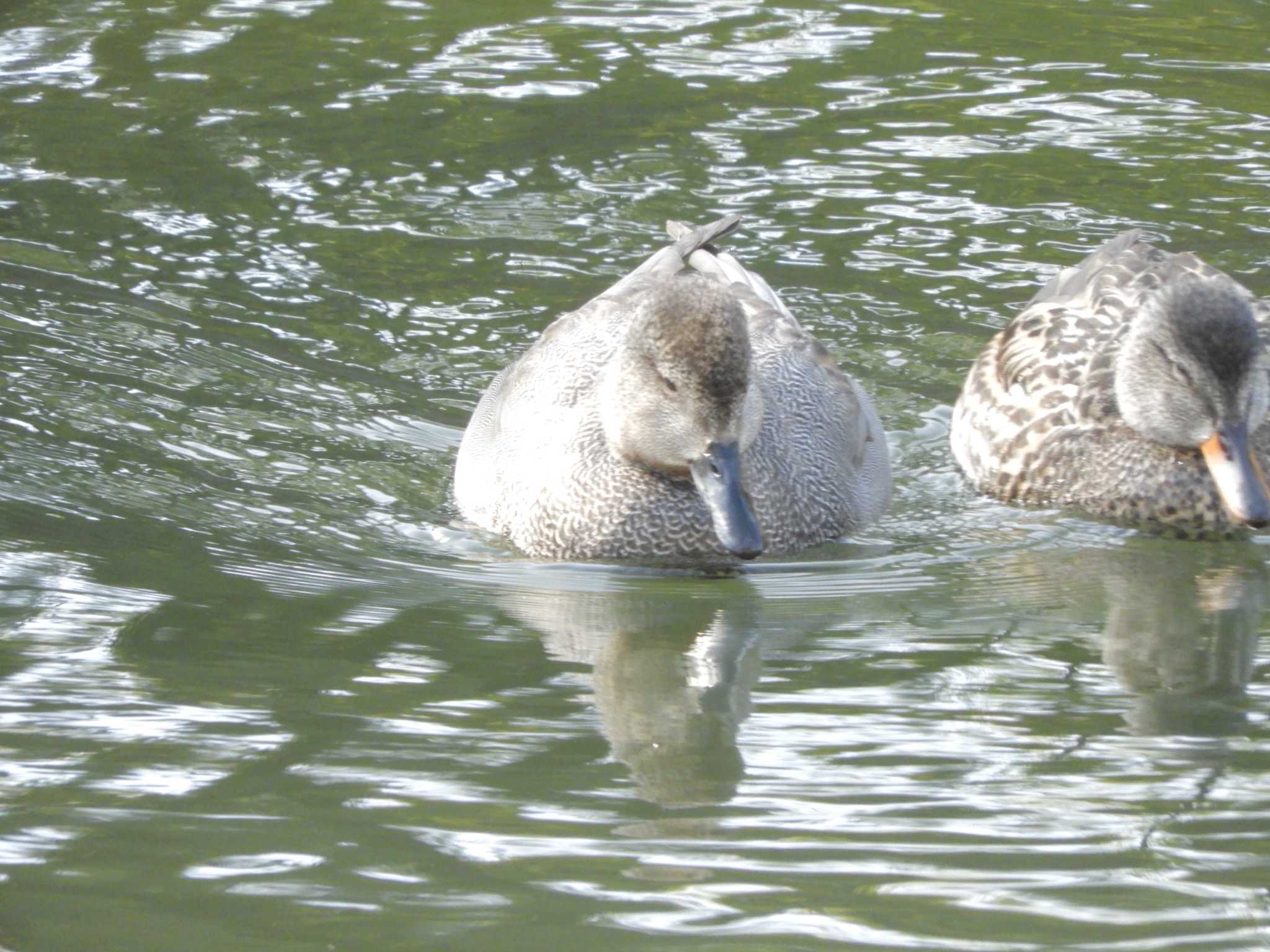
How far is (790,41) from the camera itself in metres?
12.8

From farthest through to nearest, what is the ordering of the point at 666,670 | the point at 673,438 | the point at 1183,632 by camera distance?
1. the point at 673,438
2. the point at 1183,632
3. the point at 666,670

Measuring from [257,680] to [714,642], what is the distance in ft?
4.67

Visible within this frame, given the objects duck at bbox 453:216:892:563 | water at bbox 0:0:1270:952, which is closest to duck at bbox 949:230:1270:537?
water at bbox 0:0:1270:952

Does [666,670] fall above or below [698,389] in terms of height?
below

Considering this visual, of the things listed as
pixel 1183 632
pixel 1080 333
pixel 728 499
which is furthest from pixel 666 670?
pixel 1080 333

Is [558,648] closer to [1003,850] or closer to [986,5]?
[1003,850]

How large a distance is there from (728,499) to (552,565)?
84 centimetres

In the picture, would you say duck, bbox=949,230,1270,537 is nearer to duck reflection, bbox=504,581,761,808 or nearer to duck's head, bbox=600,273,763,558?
duck's head, bbox=600,273,763,558

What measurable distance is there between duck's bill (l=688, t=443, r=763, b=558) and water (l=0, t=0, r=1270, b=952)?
24 centimetres

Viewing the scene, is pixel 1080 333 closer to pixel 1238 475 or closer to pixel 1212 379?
pixel 1212 379

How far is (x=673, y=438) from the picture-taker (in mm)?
7012

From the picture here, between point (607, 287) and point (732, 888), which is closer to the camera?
point (732, 888)

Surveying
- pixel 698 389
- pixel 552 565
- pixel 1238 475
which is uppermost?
pixel 698 389

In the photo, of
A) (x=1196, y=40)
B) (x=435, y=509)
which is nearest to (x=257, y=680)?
(x=435, y=509)
